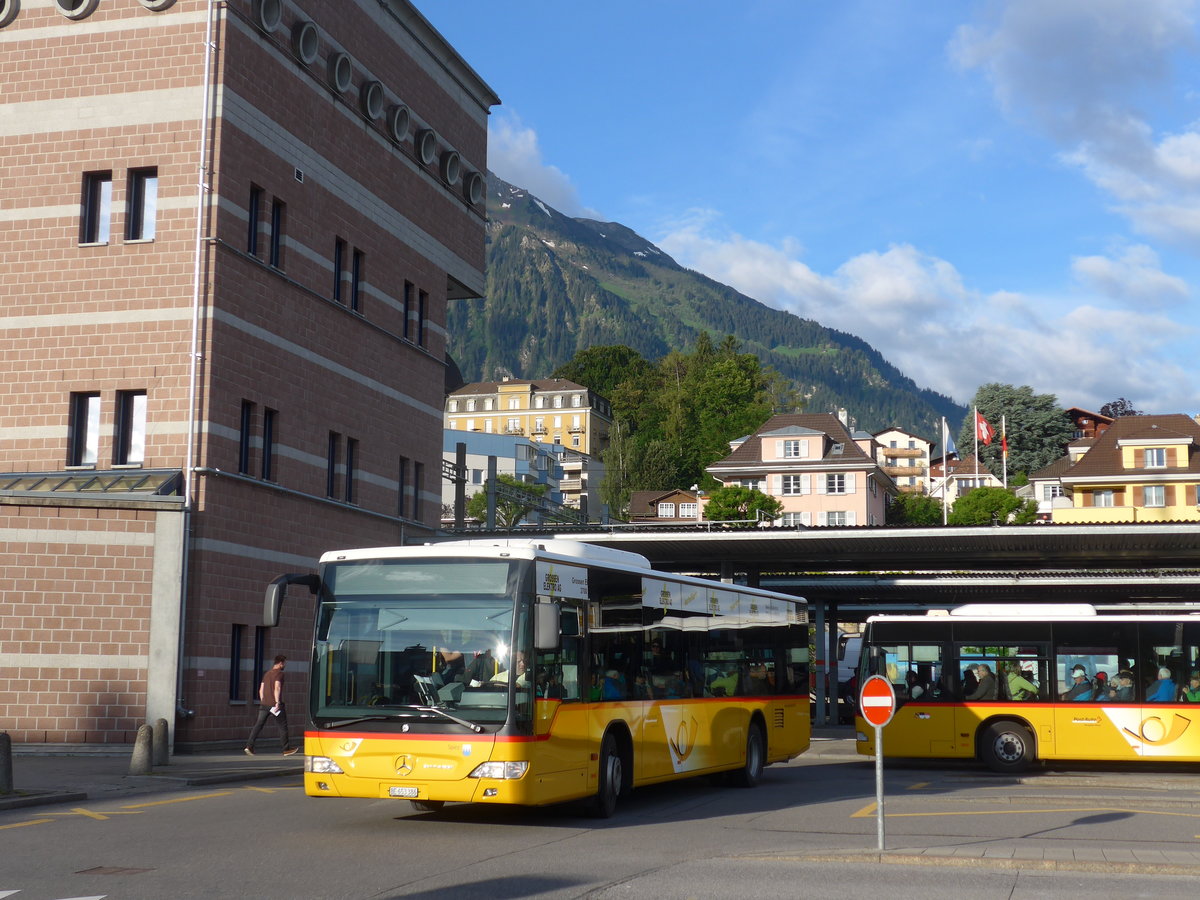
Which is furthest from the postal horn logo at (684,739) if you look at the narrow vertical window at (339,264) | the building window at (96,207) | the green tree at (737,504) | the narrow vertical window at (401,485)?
the green tree at (737,504)

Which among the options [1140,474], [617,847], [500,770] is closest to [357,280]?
[500,770]

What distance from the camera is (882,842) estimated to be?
1196cm

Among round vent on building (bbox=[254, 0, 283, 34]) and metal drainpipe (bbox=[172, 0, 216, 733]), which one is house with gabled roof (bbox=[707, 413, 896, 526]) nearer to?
round vent on building (bbox=[254, 0, 283, 34])

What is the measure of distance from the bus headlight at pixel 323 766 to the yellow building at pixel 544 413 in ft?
474

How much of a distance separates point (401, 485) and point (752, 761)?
17134 mm

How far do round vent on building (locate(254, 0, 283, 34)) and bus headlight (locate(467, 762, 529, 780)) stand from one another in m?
19.5

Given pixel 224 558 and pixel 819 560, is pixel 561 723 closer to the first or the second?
pixel 224 558

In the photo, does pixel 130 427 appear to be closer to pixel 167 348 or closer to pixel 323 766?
pixel 167 348

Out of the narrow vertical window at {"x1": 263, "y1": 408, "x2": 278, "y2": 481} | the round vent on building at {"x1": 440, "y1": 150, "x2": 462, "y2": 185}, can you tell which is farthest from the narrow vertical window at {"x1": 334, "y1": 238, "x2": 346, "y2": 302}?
the round vent on building at {"x1": 440, "y1": 150, "x2": 462, "y2": 185}

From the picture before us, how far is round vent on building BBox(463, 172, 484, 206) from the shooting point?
38938 millimetres

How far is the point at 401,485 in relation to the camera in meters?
35.4

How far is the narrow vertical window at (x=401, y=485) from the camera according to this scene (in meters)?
34.9

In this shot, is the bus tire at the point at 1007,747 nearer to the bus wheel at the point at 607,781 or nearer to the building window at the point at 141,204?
the bus wheel at the point at 607,781

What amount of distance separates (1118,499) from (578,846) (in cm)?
8146
